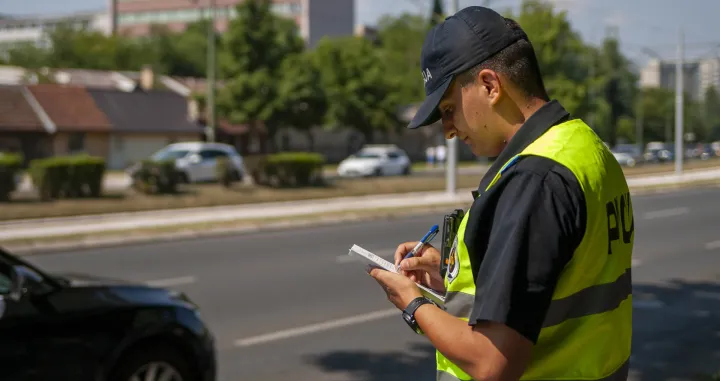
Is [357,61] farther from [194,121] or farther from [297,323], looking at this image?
[297,323]

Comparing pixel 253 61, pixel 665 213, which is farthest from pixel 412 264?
pixel 253 61

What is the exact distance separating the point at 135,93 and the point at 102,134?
5.11m

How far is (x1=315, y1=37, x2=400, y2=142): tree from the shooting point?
205 ft

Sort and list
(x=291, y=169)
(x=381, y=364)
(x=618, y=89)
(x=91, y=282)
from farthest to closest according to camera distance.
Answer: (x=618, y=89) < (x=291, y=169) < (x=381, y=364) < (x=91, y=282)

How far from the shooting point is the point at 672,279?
11.9 metres

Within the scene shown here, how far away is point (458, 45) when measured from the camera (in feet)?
6.62

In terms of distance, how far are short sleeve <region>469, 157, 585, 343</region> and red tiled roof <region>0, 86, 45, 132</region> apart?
2007 inches

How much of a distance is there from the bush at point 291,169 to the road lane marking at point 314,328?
19866mm

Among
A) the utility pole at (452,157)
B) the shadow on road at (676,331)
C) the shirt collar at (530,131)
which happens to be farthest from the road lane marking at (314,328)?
the utility pole at (452,157)

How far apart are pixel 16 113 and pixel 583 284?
2071 inches

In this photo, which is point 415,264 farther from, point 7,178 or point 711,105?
point 711,105

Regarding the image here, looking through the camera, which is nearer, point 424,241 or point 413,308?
point 413,308

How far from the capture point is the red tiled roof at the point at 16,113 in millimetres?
49500

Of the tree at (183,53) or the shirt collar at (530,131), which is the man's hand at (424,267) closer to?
the shirt collar at (530,131)
